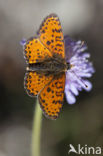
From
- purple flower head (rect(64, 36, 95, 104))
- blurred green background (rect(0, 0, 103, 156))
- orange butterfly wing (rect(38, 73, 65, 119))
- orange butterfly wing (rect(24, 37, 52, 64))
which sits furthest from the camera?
blurred green background (rect(0, 0, 103, 156))

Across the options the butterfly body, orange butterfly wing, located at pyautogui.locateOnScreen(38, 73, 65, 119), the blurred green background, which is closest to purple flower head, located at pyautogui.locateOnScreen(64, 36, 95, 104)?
the butterfly body

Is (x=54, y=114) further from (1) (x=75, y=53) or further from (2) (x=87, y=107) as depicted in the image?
(2) (x=87, y=107)

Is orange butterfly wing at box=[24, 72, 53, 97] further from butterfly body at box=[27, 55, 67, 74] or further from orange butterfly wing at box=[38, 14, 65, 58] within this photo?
orange butterfly wing at box=[38, 14, 65, 58]

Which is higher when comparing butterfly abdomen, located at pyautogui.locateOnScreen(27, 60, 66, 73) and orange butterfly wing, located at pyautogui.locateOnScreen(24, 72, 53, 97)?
butterfly abdomen, located at pyautogui.locateOnScreen(27, 60, 66, 73)

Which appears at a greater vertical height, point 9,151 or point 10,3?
point 10,3

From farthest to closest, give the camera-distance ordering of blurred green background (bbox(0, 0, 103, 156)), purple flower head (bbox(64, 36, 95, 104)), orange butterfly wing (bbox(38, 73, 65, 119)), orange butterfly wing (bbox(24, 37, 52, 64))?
blurred green background (bbox(0, 0, 103, 156)), purple flower head (bbox(64, 36, 95, 104)), orange butterfly wing (bbox(24, 37, 52, 64)), orange butterfly wing (bbox(38, 73, 65, 119))

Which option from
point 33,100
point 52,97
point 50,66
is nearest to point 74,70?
point 50,66

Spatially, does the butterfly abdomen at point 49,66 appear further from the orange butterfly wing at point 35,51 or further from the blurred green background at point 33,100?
the blurred green background at point 33,100

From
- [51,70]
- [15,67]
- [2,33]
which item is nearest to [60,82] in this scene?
[51,70]
